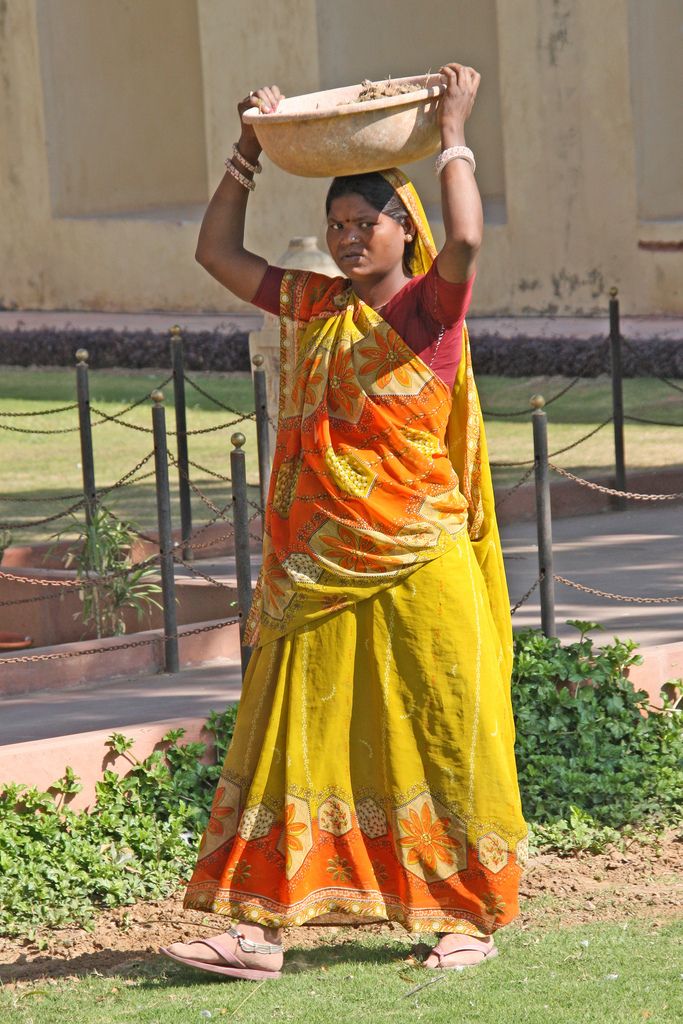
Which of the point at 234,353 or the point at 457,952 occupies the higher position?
the point at 234,353

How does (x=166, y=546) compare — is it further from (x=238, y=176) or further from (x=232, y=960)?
(x=232, y=960)

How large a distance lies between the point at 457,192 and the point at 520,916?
190cm

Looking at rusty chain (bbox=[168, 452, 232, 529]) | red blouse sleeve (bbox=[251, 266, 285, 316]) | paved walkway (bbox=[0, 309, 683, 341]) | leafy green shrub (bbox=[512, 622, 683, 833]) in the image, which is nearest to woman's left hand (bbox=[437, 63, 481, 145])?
red blouse sleeve (bbox=[251, 266, 285, 316])

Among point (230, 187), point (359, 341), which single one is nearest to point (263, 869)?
point (359, 341)

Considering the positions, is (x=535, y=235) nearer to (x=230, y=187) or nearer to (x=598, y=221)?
(x=598, y=221)

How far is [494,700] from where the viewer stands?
4168 millimetres

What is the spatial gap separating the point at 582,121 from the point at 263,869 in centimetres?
1421

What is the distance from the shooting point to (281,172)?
19.4 meters

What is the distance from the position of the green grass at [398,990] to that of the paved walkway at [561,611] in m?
A: 1.57

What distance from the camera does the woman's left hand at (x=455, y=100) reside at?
13.1ft

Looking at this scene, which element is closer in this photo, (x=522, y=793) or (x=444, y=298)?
(x=444, y=298)

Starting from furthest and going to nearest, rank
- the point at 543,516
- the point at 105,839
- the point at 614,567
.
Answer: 1. the point at 614,567
2. the point at 543,516
3. the point at 105,839

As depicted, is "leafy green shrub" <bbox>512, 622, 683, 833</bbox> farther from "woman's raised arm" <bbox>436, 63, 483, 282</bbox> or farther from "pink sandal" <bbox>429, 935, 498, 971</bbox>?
"woman's raised arm" <bbox>436, 63, 483, 282</bbox>

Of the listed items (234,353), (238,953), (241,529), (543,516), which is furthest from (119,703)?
(234,353)
